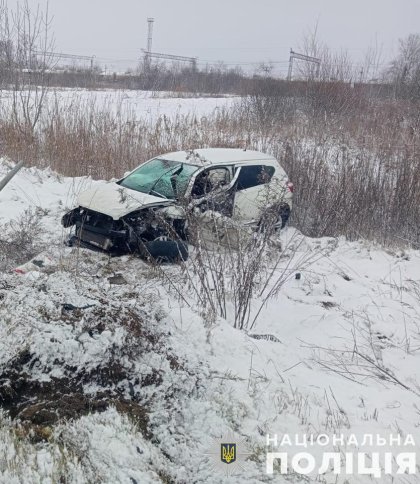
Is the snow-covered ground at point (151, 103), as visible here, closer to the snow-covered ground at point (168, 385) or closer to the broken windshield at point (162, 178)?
the broken windshield at point (162, 178)

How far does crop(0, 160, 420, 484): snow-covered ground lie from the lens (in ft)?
8.20

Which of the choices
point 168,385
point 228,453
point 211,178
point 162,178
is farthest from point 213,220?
point 228,453

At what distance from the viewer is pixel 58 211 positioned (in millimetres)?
8148

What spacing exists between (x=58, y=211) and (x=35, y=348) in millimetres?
5523

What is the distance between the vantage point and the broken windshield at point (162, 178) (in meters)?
6.73

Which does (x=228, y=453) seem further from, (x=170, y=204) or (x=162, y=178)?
(x=162, y=178)

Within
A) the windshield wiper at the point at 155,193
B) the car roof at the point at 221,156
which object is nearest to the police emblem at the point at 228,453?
the windshield wiper at the point at 155,193

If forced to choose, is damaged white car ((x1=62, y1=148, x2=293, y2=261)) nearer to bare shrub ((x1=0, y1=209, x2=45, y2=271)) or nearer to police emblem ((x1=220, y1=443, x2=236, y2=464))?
bare shrub ((x1=0, y1=209, x2=45, y2=271))

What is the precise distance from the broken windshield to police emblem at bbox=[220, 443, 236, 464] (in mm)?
4166

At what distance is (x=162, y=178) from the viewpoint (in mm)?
6984

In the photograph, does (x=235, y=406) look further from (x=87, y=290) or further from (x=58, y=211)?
(x=58, y=211)

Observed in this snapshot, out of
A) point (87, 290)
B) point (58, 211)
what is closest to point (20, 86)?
point (58, 211)

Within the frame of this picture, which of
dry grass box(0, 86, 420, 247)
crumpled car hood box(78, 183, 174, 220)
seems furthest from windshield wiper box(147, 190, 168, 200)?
dry grass box(0, 86, 420, 247)

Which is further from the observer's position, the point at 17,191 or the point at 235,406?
the point at 17,191
